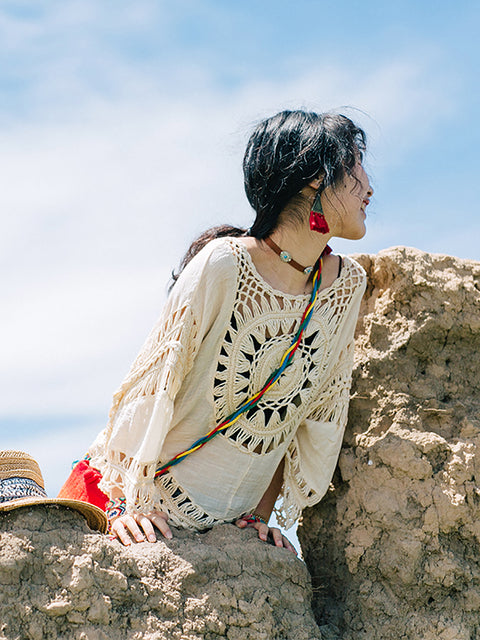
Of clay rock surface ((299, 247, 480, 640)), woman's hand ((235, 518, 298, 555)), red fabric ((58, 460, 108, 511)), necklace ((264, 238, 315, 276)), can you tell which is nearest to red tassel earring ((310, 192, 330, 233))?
necklace ((264, 238, 315, 276))

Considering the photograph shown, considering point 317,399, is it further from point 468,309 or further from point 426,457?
point 468,309

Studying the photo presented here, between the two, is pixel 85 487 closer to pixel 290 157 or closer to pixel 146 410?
pixel 146 410

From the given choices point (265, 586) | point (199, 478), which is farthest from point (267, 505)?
point (265, 586)

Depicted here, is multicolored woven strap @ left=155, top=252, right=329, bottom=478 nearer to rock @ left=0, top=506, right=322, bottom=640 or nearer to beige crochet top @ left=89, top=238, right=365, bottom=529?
beige crochet top @ left=89, top=238, right=365, bottom=529

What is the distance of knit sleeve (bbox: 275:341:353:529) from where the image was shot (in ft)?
10.3

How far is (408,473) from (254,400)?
653mm

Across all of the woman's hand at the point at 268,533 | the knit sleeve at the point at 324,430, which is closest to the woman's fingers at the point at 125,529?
the woman's hand at the point at 268,533

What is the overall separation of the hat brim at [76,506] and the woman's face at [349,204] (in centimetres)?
139

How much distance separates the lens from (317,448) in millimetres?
3174

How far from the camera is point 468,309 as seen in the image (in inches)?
133

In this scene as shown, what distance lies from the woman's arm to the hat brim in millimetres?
600

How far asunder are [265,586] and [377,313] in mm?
1333

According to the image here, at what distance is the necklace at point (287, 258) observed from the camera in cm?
308

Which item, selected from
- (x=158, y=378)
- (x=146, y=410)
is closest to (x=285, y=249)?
(x=158, y=378)
